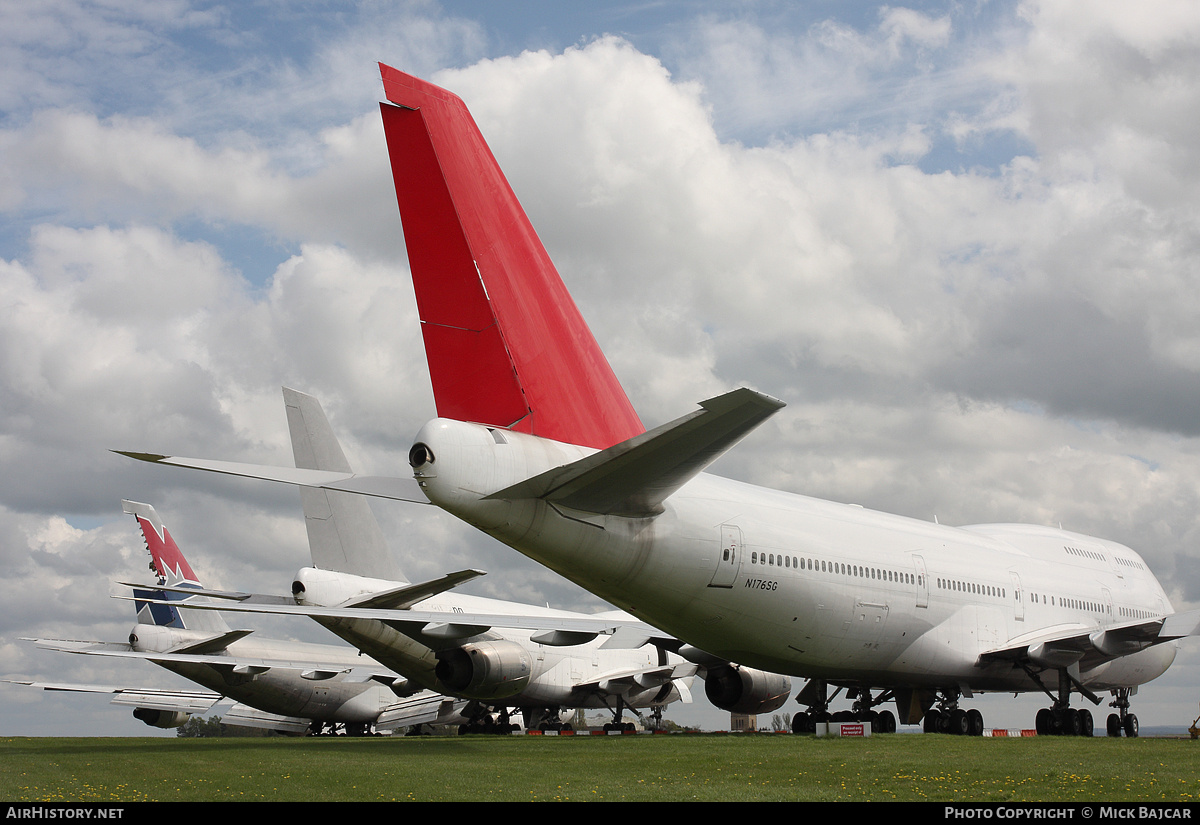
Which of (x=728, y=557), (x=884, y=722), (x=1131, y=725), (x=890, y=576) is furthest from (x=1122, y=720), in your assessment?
(x=728, y=557)

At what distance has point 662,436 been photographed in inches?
370

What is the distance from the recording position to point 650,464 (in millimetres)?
10250

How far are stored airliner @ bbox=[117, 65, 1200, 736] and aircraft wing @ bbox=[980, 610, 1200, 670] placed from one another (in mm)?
43

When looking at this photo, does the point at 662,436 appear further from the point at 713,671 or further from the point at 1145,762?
the point at 713,671

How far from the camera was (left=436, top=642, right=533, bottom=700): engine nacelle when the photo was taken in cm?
1917

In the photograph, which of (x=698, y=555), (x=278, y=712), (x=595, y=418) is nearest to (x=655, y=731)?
(x=278, y=712)

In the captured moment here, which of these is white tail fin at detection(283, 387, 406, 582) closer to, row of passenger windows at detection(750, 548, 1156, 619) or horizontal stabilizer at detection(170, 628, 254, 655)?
horizontal stabilizer at detection(170, 628, 254, 655)

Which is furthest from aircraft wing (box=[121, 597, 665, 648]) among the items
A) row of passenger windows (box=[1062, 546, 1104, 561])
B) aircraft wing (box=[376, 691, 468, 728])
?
aircraft wing (box=[376, 691, 468, 728])

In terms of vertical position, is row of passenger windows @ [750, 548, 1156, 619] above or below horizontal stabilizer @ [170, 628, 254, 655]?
above

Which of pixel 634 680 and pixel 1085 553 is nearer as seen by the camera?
pixel 1085 553

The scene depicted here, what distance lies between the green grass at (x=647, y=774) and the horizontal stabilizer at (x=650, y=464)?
3053mm

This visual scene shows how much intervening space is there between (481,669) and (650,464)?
34.4 feet

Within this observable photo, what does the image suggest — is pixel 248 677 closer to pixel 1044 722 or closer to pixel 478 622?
pixel 478 622

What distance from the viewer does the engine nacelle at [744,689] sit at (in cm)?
1886
